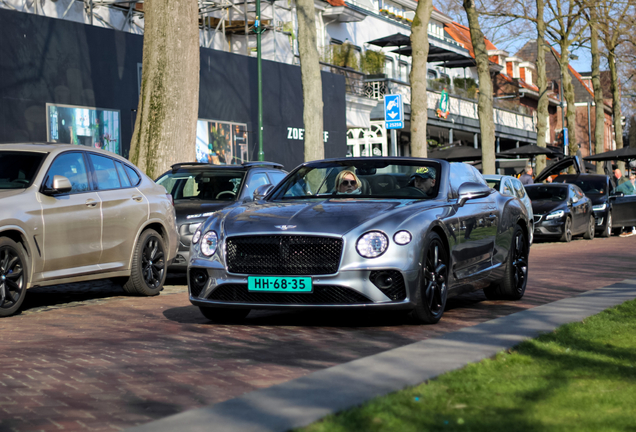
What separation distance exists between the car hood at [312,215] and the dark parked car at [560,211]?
16037 mm

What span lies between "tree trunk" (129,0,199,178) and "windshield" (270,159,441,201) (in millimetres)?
6578

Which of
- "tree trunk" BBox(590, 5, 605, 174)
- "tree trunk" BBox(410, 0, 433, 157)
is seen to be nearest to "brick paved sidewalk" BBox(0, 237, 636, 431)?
"tree trunk" BBox(410, 0, 433, 157)

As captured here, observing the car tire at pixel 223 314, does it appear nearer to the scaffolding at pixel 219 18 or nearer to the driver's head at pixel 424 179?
the driver's head at pixel 424 179

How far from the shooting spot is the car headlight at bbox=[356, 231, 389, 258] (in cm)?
711

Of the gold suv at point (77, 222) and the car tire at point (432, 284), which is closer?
the car tire at point (432, 284)

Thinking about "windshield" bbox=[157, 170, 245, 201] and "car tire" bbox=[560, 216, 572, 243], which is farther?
"car tire" bbox=[560, 216, 572, 243]

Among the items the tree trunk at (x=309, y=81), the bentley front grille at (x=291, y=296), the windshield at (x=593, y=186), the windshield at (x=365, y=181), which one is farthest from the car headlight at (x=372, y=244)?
the windshield at (x=593, y=186)

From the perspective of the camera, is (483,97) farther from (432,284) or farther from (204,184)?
(432,284)

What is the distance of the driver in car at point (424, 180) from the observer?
844cm

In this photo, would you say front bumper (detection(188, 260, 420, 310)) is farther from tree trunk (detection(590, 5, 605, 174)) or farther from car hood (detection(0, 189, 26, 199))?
tree trunk (detection(590, 5, 605, 174))

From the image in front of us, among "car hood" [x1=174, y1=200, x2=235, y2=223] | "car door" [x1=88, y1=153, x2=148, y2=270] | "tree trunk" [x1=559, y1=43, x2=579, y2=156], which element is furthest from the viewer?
"tree trunk" [x1=559, y1=43, x2=579, y2=156]

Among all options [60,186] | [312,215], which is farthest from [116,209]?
[312,215]

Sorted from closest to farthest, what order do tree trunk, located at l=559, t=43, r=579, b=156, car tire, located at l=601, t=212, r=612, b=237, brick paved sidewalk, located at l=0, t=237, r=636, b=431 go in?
brick paved sidewalk, located at l=0, t=237, r=636, b=431, car tire, located at l=601, t=212, r=612, b=237, tree trunk, located at l=559, t=43, r=579, b=156

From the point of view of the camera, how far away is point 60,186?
8.95 m
